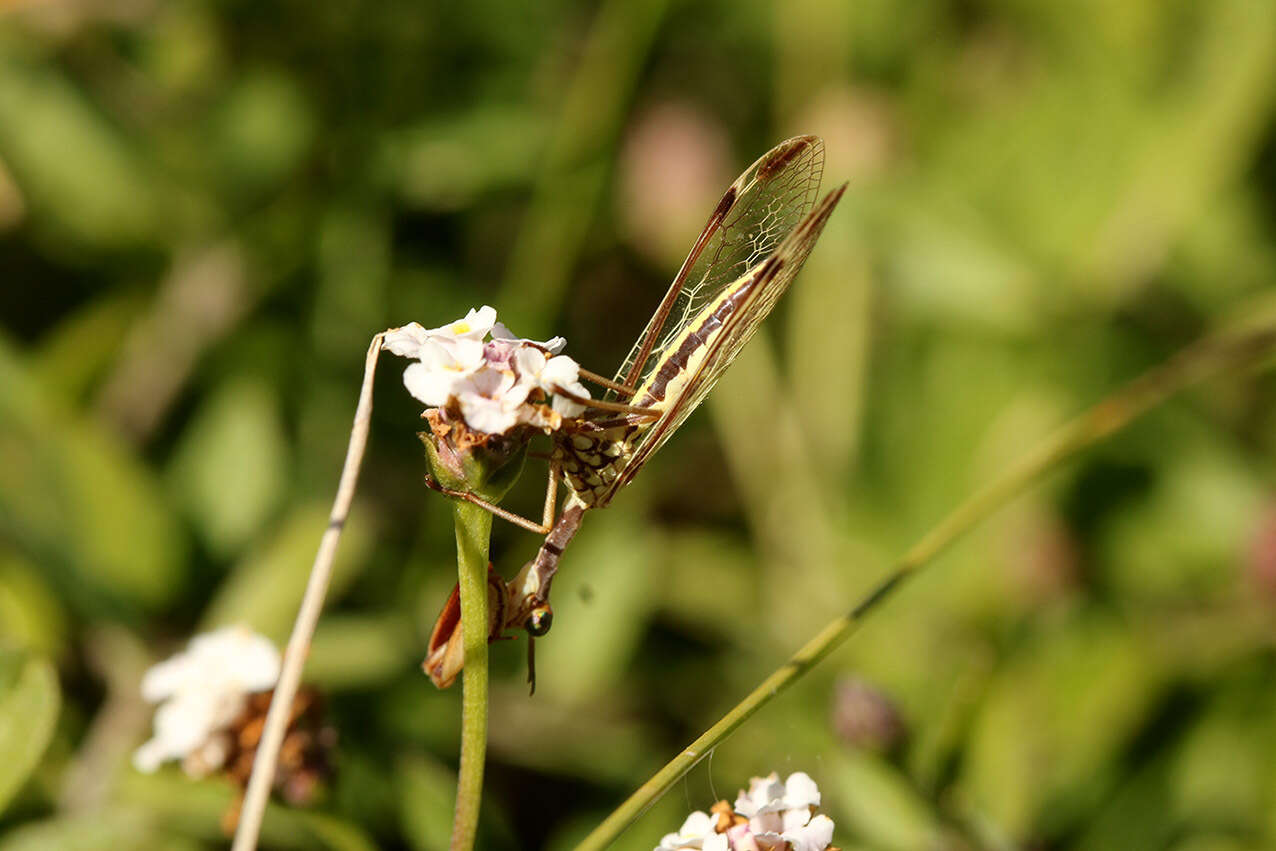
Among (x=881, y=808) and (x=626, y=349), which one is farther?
(x=626, y=349)

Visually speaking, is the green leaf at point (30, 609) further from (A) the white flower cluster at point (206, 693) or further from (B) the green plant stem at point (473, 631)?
(B) the green plant stem at point (473, 631)

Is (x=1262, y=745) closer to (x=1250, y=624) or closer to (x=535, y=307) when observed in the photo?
(x=1250, y=624)

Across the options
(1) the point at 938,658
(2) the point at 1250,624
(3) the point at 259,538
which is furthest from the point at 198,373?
(2) the point at 1250,624

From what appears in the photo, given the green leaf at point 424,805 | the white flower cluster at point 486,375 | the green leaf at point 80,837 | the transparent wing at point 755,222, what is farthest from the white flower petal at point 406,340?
the green leaf at point 80,837

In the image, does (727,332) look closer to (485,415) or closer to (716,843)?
(485,415)

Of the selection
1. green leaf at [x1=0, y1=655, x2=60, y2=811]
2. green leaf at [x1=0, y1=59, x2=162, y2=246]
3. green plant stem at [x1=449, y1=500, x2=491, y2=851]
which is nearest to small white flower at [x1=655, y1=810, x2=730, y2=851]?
Result: green plant stem at [x1=449, y1=500, x2=491, y2=851]

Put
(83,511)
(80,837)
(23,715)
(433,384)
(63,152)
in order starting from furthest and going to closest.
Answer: (63,152), (83,511), (80,837), (23,715), (433,384)

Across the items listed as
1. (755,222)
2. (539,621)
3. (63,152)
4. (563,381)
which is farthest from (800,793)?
(63,152)
